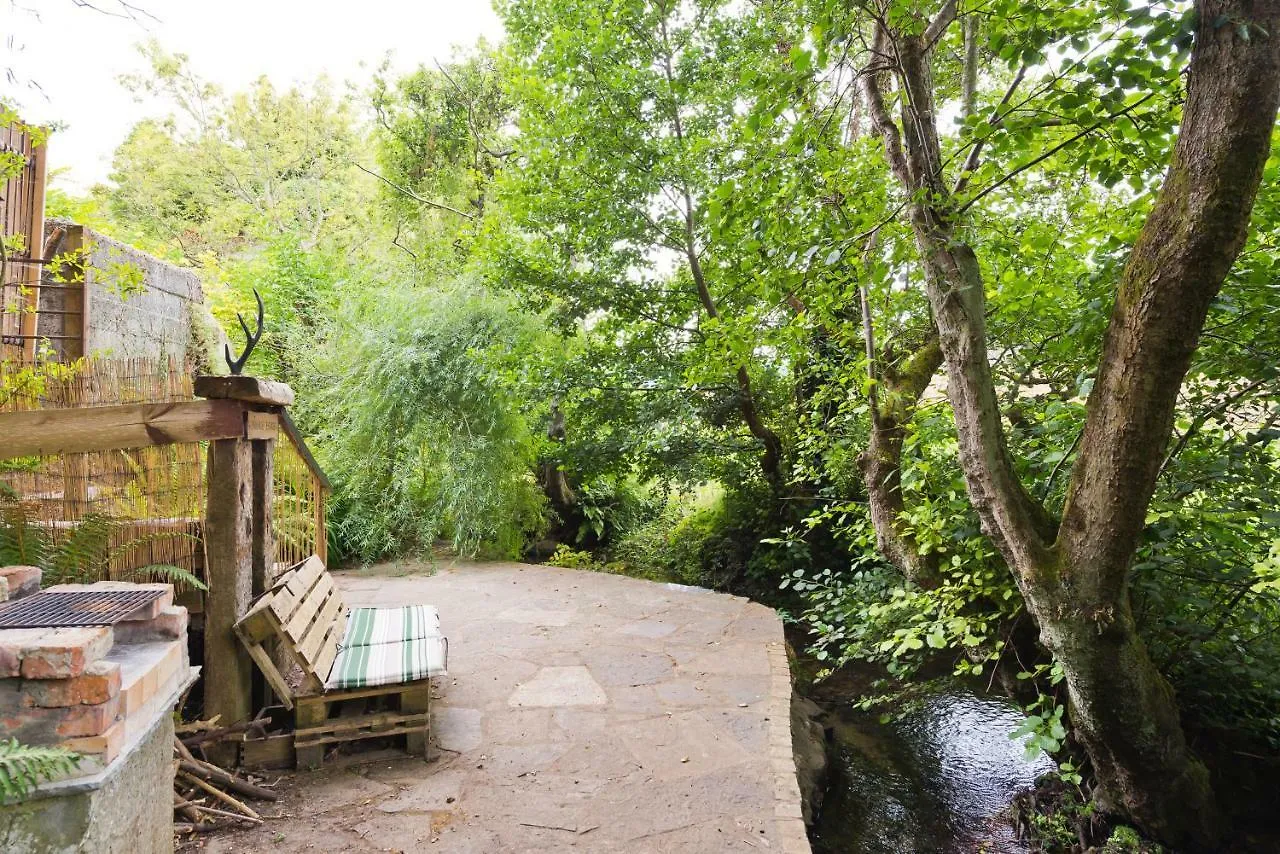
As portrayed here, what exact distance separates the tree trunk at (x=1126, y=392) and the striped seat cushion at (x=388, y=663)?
247 centimetres

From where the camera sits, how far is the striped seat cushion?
2904 mm

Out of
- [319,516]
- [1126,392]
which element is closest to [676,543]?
[319,516]

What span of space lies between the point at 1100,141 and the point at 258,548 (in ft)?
12.7

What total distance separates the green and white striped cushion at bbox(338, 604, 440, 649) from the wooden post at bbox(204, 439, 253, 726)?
1.54 feet

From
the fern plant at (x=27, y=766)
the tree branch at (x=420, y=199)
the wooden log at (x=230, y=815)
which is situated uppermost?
the tree branch at (x=420, y=199)

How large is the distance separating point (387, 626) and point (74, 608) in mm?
1827

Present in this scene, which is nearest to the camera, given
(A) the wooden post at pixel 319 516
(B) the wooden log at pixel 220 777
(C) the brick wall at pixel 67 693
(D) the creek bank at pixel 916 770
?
(C) the brick wall at pixel 67 693

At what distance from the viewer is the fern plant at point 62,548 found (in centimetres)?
301

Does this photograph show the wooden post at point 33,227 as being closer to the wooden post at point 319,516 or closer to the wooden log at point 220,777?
the wooden post at point 319,516

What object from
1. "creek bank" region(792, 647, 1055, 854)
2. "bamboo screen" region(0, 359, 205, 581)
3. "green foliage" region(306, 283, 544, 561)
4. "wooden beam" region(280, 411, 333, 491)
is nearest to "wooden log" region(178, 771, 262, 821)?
"bamboo screen" region(0, 359, 205, 581)

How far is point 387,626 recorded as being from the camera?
3.58 meters

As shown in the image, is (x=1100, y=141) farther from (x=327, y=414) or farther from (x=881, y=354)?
(x=327, y=414)

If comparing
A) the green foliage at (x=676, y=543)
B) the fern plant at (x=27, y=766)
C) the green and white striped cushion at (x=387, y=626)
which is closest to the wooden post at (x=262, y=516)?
the green and white striped cushion at (x=387, y=626)

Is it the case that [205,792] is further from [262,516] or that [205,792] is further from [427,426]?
[427,426]
